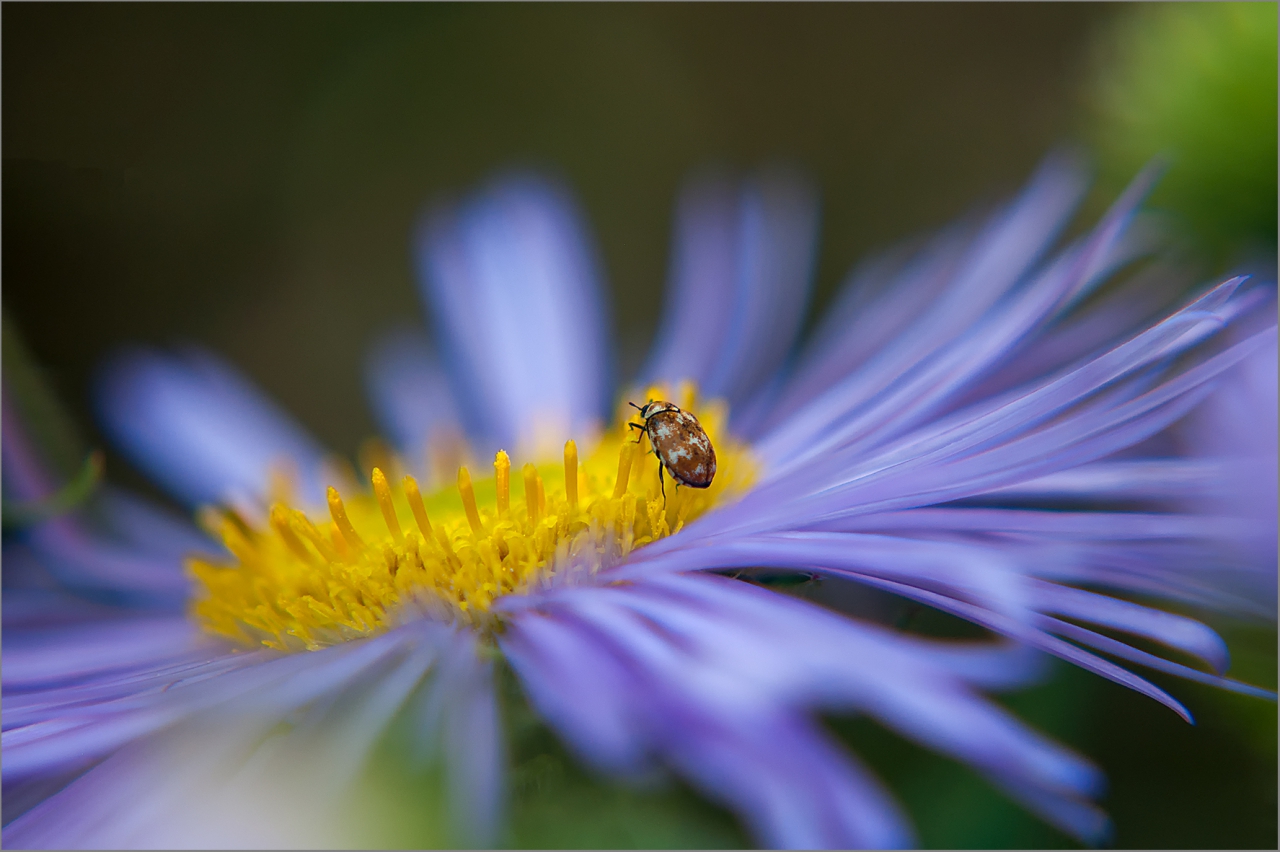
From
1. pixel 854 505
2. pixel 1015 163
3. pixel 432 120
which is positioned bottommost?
pixel 854 505

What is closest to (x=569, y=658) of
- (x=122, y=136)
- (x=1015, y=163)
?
(x=122, y=136)

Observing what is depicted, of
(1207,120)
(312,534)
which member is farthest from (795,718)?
(1207,120)

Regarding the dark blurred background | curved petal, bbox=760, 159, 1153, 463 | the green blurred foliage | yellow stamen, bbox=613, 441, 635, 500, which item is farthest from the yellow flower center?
the dark blurred background

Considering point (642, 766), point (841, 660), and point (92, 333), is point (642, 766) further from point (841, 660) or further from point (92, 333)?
point (92, 333)

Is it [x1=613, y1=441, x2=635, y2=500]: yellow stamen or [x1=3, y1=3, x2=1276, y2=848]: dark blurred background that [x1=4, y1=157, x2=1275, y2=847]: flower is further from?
[x1=3, y1=3, x2=1276, y2=848]: dark blurred background

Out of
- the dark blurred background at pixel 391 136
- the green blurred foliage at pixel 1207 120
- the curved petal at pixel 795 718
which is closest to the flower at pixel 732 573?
the curved petal at pixel 795 718

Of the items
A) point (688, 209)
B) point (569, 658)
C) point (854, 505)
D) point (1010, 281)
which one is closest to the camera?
point (569, 658)

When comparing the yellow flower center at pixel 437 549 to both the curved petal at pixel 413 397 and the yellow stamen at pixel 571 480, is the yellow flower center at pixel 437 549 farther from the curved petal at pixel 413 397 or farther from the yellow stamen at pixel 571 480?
the curved petal at pixel 413 397
